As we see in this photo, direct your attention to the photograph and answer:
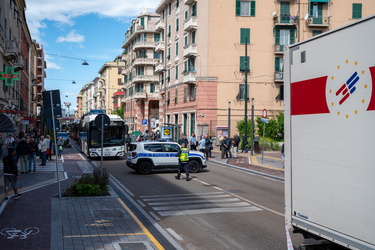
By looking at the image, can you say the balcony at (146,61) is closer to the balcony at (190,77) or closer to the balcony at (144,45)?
the balcony at (144,45)

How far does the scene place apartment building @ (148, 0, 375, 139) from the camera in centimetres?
4322

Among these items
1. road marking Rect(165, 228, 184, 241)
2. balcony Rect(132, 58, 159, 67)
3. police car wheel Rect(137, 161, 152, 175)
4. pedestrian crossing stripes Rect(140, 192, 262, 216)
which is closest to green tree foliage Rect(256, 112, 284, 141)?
police car wheel Rect(137, 161, 152, 175)

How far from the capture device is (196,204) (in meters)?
13.0

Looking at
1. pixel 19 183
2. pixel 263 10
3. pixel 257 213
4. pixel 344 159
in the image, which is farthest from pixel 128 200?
pixel 263 10

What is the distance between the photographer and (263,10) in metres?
43.5

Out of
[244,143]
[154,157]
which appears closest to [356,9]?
[244,143]

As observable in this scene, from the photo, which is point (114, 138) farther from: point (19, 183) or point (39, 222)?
point (39, 222)

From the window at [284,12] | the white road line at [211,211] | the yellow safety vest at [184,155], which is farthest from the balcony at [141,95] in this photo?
the white road line at [211,211]

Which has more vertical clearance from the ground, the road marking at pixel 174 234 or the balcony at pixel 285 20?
the balcony at pixel 285 20

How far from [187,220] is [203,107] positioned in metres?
32.9

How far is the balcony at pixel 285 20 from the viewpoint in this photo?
4321cm

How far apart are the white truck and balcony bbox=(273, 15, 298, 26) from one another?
3887 centimetres

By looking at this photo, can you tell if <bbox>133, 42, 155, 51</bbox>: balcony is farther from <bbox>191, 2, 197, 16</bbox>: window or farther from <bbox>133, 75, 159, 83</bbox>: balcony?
<bbox>191, 2, 197, 16</bbox>: window

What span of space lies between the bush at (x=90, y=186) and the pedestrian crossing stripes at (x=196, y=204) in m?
1.42
